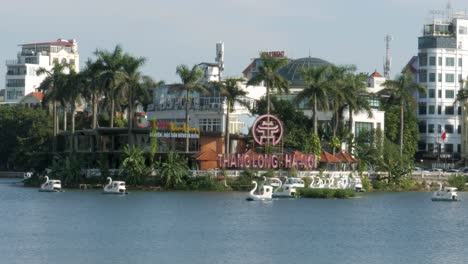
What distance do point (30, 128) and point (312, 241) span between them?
105253 mm

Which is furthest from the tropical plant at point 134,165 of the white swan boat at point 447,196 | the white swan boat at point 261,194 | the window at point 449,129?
the window at point 449,129

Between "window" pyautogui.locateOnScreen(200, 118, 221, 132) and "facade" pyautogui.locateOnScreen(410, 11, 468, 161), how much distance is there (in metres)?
48.0

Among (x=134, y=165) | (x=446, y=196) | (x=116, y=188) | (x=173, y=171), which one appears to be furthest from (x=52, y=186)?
(x=446, y=196)

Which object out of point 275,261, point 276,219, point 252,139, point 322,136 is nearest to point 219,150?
point 252,139

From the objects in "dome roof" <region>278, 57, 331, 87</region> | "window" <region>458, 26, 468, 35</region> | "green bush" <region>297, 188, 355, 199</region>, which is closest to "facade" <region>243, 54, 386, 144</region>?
"dome roof" <region>278, 57, 331, 87</region>

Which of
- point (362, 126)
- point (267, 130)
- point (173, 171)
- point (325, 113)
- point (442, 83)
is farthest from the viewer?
point (442, 83)

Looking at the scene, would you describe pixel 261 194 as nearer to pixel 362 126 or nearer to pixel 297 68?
pixel 362 126

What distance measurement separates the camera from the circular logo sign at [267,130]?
4978 inches

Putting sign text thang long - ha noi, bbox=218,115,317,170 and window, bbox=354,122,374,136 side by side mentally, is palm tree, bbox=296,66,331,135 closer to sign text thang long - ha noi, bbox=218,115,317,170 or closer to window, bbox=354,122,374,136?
sign text thang long - ha noi, bbox=218,115,317,170

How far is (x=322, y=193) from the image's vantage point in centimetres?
11456

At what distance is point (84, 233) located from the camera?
3017 inches

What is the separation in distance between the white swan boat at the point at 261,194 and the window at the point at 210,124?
3165cm

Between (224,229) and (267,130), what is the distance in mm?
46690

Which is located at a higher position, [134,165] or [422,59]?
[422,59]
